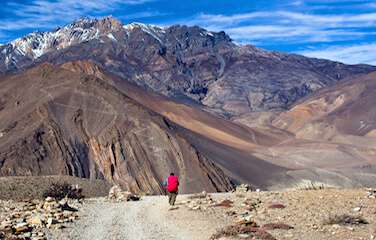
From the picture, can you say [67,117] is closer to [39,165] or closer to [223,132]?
[39,165]

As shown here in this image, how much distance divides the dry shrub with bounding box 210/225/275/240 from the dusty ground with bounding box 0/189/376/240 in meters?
0.39

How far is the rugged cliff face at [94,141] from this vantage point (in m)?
62.8

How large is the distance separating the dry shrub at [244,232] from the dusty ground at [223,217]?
1.29 feet

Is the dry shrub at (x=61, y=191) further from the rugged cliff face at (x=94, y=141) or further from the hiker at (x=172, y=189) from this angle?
the rugged cliff face at (x=94, y=141)

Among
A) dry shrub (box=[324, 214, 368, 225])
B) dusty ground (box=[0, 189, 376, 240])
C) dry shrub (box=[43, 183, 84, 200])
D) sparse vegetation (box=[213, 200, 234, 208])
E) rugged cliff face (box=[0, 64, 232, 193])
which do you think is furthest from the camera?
rugged cliff face (box=[0, 64, 232, 193])

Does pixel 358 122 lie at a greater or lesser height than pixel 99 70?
lesser

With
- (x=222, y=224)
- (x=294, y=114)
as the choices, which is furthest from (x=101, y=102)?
(x=294, y=114)

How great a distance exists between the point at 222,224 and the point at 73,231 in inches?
146

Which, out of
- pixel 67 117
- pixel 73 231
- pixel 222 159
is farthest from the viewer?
pixel 222 159

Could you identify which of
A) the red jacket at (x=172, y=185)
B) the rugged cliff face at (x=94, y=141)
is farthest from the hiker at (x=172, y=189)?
the rugged cliff face at (x=94, y=141)

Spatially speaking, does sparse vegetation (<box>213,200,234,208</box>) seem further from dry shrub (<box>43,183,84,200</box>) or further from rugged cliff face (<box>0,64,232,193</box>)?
rugged cliff face (<box>0,64,232,193</box>)

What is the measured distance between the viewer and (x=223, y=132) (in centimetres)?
12219

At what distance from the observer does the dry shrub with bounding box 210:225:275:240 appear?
13.4 metres

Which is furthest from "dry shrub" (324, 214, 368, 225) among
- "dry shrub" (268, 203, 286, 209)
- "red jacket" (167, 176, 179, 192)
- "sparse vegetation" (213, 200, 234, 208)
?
"red jacket" (167, 176, 179, 192)
